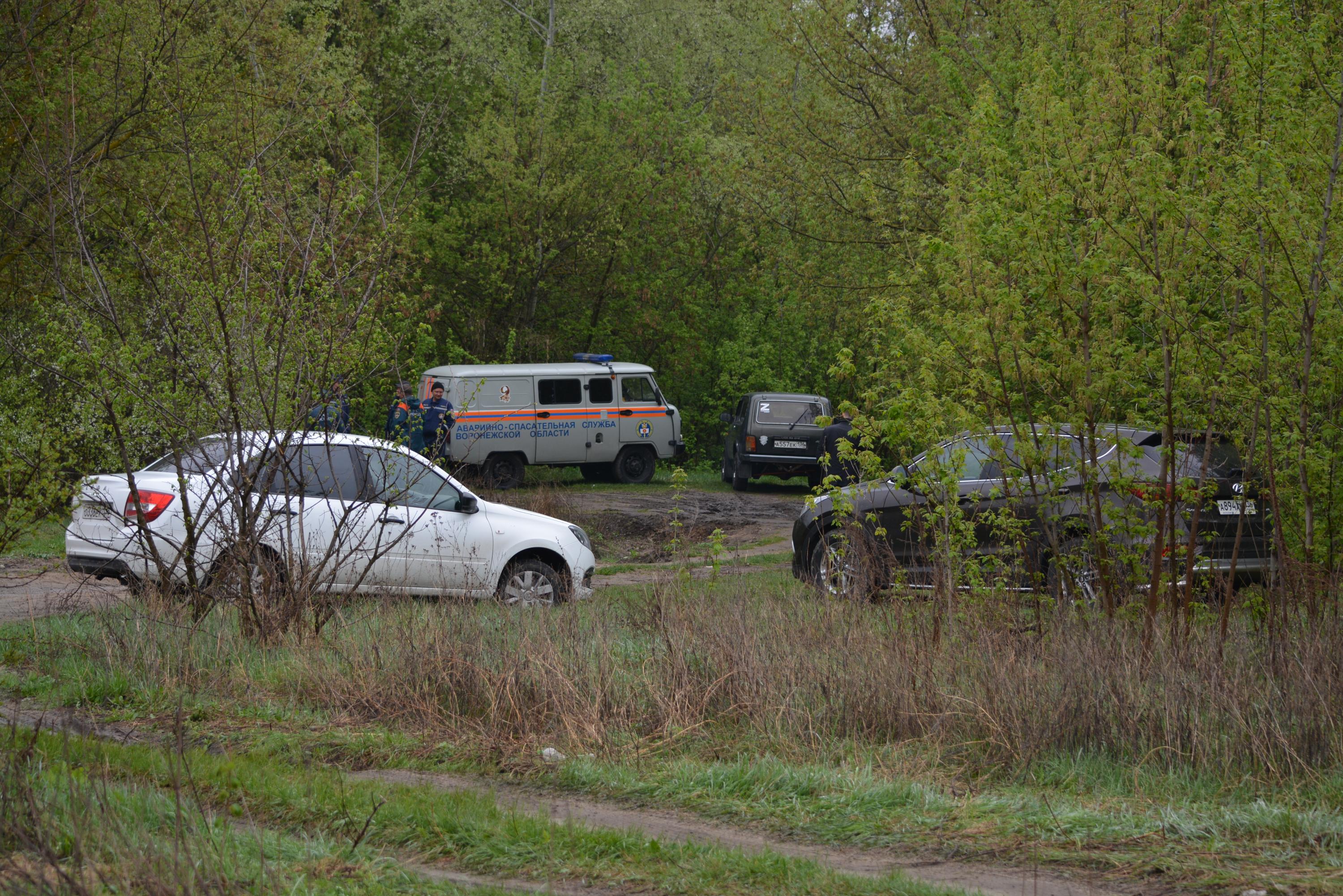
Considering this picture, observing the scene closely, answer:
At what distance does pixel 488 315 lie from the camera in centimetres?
3188

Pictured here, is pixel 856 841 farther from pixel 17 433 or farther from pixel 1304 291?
pixel 17 433

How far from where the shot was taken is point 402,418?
10609 millimetres

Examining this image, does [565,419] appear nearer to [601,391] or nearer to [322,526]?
[601,391]

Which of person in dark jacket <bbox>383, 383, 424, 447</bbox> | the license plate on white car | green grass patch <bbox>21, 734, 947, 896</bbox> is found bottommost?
green grass patch <bbox>21, 734, 947, 896</bbox>

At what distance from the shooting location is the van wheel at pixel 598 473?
26.8m

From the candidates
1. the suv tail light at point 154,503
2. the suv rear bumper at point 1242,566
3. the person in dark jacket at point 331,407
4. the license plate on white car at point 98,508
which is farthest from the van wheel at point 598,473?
the suv rear bumper at point 1242,566

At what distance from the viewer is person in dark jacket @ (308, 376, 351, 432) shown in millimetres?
8961

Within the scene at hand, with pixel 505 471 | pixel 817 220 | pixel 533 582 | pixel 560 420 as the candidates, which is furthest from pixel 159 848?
pixel 560 420

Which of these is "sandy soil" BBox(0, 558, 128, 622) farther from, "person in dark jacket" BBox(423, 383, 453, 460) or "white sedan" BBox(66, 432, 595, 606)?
"person in dark jacket" BBox(423, 383, 453, 460)

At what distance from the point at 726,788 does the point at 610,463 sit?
21.0m

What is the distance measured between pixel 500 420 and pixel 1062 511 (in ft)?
55.2

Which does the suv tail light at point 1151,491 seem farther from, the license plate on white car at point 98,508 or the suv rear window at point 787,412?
the suv rear window at point 787,412

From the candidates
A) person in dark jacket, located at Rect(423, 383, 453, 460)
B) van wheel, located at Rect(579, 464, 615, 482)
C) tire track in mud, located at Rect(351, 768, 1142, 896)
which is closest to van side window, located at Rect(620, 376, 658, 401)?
van wheel, located at Rect(579, 464, 615, 482)

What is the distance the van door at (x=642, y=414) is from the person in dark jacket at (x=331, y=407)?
55.7 ft
